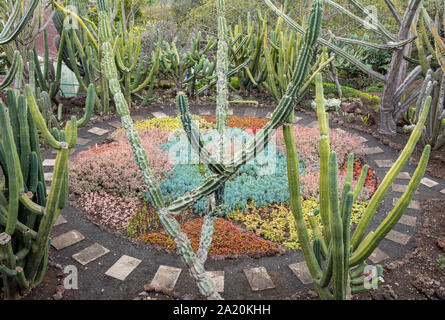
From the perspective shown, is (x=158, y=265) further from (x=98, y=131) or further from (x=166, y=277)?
(x=98, y=131)

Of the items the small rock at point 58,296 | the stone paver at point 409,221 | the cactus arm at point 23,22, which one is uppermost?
the cactus arm at point 23,22

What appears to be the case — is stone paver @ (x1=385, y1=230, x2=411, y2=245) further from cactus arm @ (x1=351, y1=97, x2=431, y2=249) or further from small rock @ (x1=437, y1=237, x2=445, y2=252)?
cactus arm @ (x1=351, y1=97, x2=431, y2=249)

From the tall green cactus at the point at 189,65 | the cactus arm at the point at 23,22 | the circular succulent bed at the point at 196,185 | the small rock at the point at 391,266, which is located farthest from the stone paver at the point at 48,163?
the small rock at the point at 391,266

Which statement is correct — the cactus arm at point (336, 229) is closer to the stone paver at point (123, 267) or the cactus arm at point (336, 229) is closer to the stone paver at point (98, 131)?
the stone paver at point (123, 267)

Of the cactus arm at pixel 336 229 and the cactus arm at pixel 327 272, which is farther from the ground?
the cactus arm at pixel 336 229

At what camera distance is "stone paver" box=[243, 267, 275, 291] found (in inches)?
130

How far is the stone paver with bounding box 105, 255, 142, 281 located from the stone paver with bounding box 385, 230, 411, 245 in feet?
10.1

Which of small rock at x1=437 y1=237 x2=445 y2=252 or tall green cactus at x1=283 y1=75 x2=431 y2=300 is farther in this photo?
small rock at x1=437 y1=237 x2=445 y2=252

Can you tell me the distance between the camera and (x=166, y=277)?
3379mm

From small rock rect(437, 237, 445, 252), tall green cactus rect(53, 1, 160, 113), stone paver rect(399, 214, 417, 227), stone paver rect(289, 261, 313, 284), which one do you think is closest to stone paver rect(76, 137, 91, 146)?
tall green cactus rect(53, 1, 160, 113)

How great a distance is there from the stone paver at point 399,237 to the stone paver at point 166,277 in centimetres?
266

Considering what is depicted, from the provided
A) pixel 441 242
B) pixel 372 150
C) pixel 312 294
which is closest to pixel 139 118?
pixel 372 150

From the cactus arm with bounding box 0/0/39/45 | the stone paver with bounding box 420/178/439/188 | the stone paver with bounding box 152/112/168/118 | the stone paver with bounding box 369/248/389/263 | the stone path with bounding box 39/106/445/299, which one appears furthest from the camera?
the stone paver with bounding box 152/112/168/118

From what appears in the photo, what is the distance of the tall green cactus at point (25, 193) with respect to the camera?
91.9 inches
